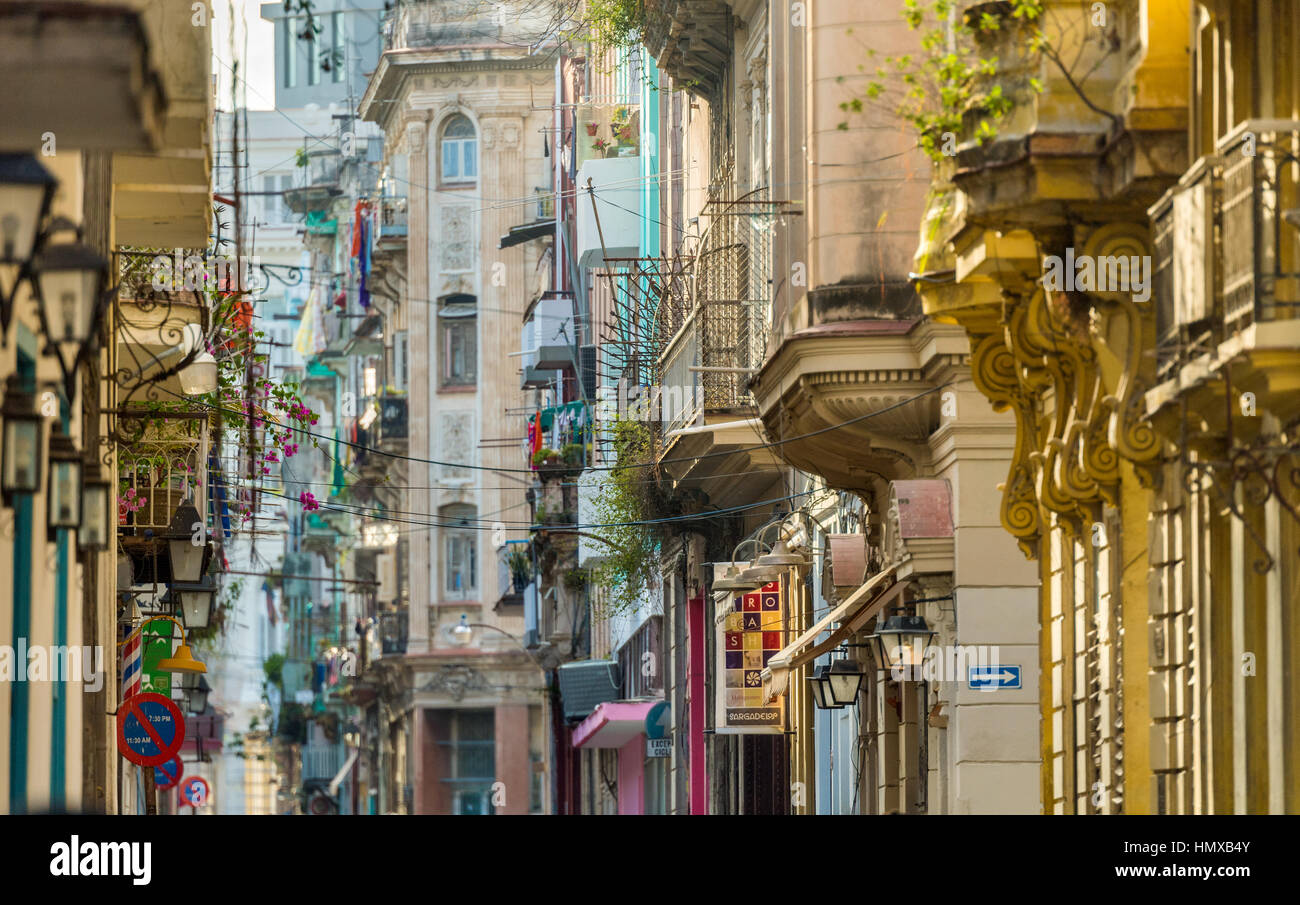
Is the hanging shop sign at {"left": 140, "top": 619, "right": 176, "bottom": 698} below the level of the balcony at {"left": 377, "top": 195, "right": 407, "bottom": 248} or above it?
below

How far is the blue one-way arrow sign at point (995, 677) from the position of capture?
2261 cm

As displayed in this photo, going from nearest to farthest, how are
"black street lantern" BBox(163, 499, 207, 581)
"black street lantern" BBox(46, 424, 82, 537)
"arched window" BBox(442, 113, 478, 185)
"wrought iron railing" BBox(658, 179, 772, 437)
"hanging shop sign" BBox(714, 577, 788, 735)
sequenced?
"black street lantern" BBox(46, 424, 82, 537) < "black street lantern" BBox(163, 499, 207, 581) < "wrought iron railing" BBox(658, 179, 772, 437) < "hanging shop sign" BBox(714, 577, 788, 735) < "arched window" BBox(442, 113, 478, 185)

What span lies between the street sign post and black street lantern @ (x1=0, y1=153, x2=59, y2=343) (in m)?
12.9

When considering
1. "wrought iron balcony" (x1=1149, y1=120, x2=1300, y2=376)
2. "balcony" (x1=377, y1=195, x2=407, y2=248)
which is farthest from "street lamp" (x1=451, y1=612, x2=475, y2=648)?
"wrought iron balcony" (x1=1149, y1=120, x2=1300, y2=376)

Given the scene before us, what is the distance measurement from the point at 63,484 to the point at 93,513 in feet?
6.66

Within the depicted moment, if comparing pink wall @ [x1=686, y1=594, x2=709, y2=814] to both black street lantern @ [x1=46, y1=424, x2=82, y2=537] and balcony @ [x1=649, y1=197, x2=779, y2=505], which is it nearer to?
balcony @ [x1=649, y1=197, x2=779, y2=505]

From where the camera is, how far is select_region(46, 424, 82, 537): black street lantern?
13719mm

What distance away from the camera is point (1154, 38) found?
52.4ft

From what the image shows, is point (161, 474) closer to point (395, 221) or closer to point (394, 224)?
point (394, 224)

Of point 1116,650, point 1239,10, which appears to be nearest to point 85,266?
point 1239,10

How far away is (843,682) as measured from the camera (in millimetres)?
24953

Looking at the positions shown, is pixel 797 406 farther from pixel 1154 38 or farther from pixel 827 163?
pixel 1154 38

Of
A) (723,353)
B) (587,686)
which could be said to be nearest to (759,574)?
(723,353)

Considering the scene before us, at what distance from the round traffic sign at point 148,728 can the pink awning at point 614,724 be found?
20.6 m
